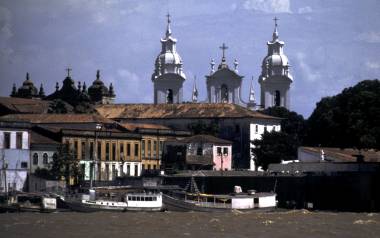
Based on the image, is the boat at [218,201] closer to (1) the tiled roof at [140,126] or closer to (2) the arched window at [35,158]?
(2) the arched window at [35,158]

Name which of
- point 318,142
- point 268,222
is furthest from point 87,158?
point 268,222

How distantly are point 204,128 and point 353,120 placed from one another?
41.8m

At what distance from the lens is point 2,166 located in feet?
460

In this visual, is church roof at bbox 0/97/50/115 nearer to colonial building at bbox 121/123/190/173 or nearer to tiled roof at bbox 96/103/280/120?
tiled roof at bbox 96/103/280/120

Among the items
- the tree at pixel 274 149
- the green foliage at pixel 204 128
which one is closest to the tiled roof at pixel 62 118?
the green foliage at pixel 204 128

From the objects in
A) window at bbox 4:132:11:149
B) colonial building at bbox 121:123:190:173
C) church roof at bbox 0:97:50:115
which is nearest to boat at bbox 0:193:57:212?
window at bbox 4:132:11:149

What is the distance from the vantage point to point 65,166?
145250 mm

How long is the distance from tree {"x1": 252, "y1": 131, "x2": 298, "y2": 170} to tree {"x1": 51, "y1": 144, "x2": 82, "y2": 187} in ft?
107

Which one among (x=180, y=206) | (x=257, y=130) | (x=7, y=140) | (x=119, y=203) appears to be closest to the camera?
(x=119, y=203)

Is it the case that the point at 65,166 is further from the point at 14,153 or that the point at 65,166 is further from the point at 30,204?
the point at 30,204

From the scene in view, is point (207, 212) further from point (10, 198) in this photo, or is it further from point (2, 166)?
point (2, 166)

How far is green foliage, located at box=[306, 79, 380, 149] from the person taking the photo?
140 metres

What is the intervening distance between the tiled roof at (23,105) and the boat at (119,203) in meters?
67.3

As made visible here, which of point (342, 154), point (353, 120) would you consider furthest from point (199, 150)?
point (353, 120)
